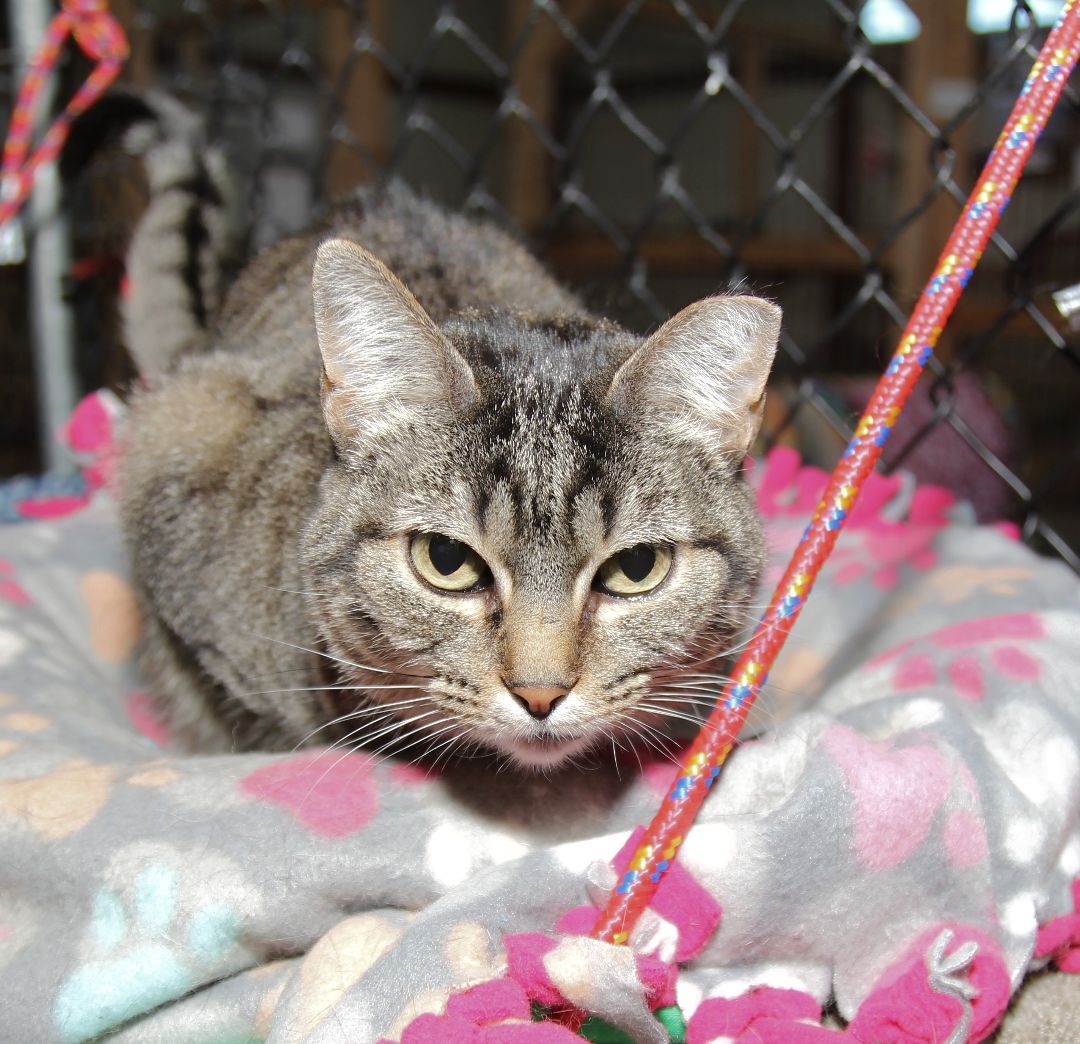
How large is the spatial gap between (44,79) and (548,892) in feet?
6.82

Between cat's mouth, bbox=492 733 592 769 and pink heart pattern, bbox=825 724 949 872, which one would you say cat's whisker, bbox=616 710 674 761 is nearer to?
cat's mouth, bbox=492 733 592 769

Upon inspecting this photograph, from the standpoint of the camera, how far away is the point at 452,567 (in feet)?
3.26

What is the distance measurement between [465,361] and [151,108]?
137 cm

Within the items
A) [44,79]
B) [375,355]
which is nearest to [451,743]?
[375,355]

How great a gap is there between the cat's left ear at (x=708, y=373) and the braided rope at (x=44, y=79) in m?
1.58

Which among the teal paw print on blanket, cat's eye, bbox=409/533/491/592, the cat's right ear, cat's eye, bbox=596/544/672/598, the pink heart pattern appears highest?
the cat's right ear

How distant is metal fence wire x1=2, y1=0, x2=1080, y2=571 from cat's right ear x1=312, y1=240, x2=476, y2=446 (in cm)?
36

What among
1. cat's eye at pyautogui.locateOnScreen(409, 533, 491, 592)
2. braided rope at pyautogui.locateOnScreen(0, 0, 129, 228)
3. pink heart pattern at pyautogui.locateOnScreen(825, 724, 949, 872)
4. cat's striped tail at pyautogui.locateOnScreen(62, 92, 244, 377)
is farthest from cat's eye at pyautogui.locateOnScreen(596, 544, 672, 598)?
braided rope at pyautogui.locateOnScreen(0, 0, 129, 228)

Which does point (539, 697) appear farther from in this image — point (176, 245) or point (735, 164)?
point (735, 164)

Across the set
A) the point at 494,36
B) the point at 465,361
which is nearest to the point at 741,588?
the point at 465,361

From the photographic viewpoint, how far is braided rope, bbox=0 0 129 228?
2.09m

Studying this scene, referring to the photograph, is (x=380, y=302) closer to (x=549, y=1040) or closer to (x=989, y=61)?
(x=549, y=1040)

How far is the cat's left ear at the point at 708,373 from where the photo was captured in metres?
0.99

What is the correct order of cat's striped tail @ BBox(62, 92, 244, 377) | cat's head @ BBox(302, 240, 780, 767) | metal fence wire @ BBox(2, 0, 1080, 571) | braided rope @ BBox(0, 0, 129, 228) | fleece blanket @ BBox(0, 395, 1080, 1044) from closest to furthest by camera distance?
fleece blanket @ BBox(0, 395, 1080, 1044) → cat's head @ BBox(302, 240, 780, 767) → metal fence wire @ BBox(2, 0, 1080, 571) → cat's striped tail @ BBox(62, 92, 244, 377) → braided rope @ BBox(0, 0, 129, 228)
